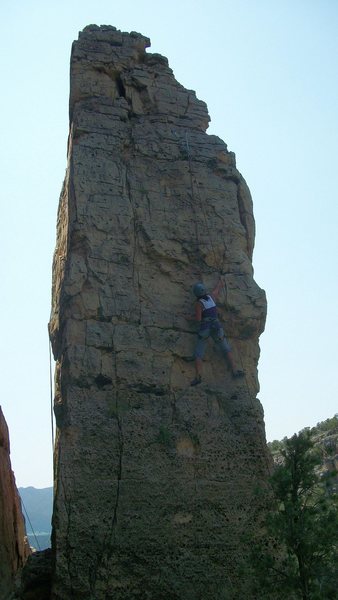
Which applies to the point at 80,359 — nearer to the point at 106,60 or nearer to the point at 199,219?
the point at 199,219

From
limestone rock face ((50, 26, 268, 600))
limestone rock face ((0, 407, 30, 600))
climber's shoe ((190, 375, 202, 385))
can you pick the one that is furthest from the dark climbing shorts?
limestone rock face ((0, 407, 30, 600))

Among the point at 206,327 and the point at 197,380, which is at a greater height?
the point at 206,327

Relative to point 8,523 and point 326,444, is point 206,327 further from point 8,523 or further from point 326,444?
point 326,444

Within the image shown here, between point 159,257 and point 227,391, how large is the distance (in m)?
2.38

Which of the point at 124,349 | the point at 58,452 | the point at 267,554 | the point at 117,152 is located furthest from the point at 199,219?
the point at 267,554

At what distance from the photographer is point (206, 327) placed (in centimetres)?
1098

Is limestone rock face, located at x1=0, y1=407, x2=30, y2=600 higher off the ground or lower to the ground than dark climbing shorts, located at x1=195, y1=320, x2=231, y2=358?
lower

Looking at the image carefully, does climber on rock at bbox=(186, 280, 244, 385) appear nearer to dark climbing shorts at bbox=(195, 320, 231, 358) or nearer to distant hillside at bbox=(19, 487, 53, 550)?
dark climbing shorts at bbox=(195, 320, 231, 358)

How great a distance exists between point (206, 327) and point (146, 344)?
3.18 feet

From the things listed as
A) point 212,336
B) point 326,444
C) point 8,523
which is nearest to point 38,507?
Answer: point 326,444

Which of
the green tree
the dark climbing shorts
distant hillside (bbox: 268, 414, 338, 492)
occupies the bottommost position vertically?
the green tree

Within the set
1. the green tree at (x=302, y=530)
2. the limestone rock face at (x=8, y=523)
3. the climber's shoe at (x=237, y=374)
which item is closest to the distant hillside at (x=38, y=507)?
the limestone rock face at (x=8, y=523)

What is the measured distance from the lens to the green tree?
322 inches

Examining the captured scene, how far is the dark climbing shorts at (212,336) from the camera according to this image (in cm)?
1092
